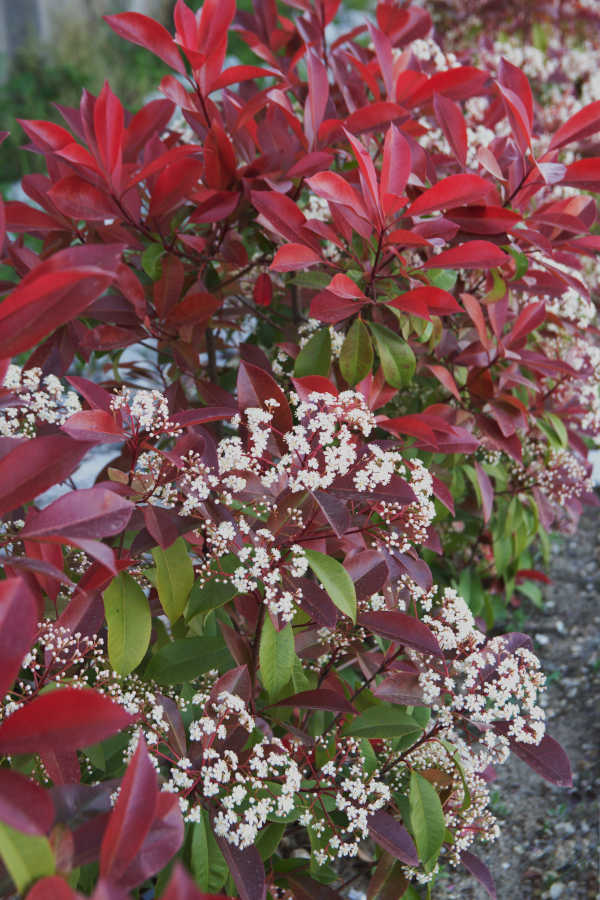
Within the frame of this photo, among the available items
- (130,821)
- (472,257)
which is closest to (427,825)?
(130,821)

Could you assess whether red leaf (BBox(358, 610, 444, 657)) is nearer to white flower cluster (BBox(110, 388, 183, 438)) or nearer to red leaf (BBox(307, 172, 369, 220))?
white flower cluster (BBox(110, 388, 183, 438))

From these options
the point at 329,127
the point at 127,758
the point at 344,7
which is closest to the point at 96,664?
the point at 127,758

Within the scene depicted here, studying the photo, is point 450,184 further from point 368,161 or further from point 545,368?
point 545,368

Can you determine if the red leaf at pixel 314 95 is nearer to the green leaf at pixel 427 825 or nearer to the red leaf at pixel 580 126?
the red leaf at pixel 580 126

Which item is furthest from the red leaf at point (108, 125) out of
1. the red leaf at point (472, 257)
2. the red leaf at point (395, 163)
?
the red leaf at point (472, 257)

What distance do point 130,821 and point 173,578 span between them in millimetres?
435

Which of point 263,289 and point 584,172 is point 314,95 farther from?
point 584,172

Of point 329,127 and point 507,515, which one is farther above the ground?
point 329,127

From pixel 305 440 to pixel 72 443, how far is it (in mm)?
311

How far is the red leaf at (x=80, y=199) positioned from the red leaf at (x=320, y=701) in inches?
30.8

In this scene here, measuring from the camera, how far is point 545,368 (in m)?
1.55

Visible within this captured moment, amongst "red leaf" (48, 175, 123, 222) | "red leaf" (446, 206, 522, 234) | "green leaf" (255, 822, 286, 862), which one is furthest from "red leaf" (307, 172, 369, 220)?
"green leaf" (255, 822, 286, 862)

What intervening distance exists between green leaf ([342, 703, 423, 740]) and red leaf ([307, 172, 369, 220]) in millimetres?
738

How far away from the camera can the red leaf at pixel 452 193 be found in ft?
3.78
